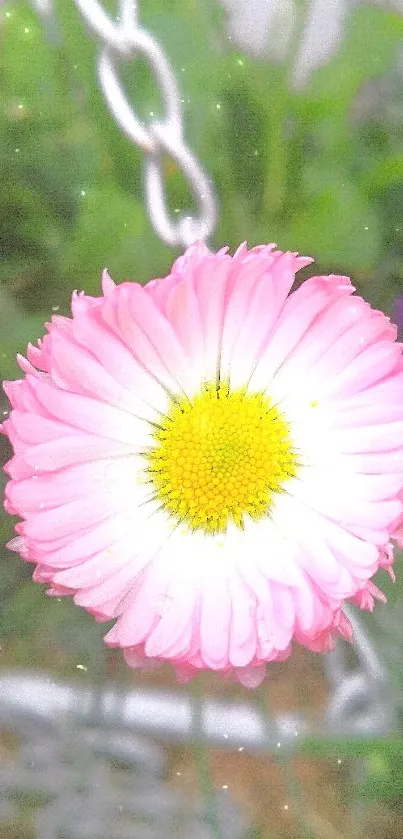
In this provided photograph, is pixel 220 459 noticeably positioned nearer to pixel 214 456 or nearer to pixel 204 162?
pixel 214 456

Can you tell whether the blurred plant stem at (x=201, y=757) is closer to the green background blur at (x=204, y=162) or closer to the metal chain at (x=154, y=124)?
the green background blur at (x=204, y=162)

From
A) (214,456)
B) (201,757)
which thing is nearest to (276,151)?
(214,456)

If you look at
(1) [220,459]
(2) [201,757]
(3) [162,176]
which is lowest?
(2) [201,757]

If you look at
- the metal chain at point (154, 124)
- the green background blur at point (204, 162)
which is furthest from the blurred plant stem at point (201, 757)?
the metal chain at point (154, 124)

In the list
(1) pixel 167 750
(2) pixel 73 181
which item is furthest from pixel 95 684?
(2) pixel 73 181

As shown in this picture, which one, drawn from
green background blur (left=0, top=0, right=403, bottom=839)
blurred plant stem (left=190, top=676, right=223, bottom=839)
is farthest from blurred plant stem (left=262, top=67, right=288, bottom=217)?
blurred plant stem (left=190, top=676, right=223, bottom=839)

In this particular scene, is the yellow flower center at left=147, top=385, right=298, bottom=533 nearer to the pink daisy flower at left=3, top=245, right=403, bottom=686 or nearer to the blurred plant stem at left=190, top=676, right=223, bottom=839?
the pink daisy flower at left=3, top=245, right=403, bottom=686
